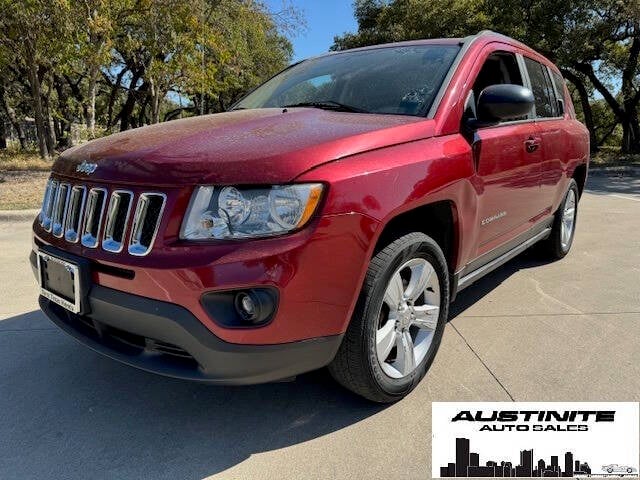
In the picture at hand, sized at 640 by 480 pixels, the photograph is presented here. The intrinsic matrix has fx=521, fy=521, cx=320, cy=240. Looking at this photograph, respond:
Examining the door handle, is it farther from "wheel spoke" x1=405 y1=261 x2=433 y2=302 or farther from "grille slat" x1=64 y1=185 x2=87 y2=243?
"grille slat" x1=64 y1=185 x2=87 y2=243

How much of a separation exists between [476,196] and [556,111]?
211 centimetres

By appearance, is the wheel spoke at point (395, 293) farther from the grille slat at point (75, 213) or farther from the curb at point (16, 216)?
the curb at point (16, 216)

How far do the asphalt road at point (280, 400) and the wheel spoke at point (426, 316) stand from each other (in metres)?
0.33

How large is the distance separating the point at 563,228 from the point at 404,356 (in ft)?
10.2

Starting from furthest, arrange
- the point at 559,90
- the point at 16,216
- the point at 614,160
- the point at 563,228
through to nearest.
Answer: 1. the point at 614,160
2. the point at 16,216
3. the point at 563,228
4. the point at 559,90

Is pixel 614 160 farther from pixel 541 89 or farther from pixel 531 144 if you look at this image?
pixel 531 144

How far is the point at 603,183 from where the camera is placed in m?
12.0

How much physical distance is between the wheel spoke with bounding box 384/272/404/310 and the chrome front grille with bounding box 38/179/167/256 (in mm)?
1055

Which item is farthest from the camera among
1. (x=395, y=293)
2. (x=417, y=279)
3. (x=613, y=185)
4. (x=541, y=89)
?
(x=613, y=185)

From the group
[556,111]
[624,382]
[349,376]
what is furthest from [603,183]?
A: [349,376]

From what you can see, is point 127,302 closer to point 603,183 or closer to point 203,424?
point 203,424

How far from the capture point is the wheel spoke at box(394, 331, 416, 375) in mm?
2531

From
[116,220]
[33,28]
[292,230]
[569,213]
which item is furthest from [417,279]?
[33,28]

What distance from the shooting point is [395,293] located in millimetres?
2438
